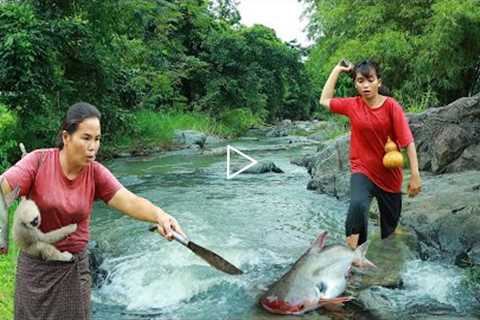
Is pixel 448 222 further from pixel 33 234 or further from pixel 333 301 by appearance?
pixel 33 234

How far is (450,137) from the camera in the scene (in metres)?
10.2

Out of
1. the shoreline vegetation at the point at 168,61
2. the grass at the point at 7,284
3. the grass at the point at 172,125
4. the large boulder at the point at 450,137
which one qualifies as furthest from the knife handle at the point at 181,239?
the grass at the point at 172,125

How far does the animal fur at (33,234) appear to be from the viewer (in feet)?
8.73

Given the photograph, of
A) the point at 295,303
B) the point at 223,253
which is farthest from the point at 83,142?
the point at 223,253

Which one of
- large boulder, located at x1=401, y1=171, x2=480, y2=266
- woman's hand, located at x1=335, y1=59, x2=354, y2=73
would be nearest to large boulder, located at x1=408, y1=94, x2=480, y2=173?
large boulder, located at x1=401, y1=171, x2=480, y2=266

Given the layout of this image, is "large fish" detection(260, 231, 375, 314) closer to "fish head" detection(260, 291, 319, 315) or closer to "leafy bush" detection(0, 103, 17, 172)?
"fish head" detection(260, 291, 319, 315)

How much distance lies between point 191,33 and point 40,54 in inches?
766

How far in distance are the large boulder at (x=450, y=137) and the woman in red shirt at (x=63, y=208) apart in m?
8.29

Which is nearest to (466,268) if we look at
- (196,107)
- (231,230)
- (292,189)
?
(231,230)

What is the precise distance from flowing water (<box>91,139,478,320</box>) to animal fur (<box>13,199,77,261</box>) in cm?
252

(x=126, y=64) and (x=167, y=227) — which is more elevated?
(x=126, y=64)

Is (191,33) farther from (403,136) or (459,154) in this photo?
(403,136)

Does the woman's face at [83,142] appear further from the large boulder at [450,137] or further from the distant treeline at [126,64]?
the large boulder at [450,137]

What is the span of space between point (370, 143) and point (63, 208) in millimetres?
3145
